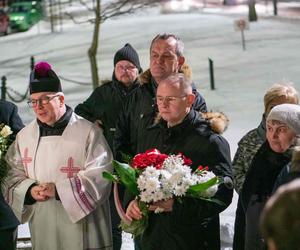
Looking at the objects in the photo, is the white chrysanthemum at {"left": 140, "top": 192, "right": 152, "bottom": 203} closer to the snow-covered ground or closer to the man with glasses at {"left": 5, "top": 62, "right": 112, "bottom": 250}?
the man with glasses at {"left": 5, "top": 62, "right": 112, "bottom": 250}

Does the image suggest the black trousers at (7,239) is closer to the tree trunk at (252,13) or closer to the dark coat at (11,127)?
the dark coat at (11,127)

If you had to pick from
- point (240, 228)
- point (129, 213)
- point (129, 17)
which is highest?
point (129, 213)

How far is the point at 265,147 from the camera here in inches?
161

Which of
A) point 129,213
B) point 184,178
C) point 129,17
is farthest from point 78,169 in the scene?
point 129,17

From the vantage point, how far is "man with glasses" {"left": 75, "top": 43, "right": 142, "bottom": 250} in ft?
18.2

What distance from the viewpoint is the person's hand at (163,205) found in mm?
3814

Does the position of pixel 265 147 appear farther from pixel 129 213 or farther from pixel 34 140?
pixel 34 140

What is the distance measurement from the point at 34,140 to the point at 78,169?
342 millimetres

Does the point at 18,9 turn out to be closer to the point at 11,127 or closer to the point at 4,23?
the point at 4,23

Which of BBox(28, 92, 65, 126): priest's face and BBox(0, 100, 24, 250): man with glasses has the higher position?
BBox(28, 92, 65, 126): priest's face

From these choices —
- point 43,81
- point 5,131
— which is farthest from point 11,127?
point 43,81

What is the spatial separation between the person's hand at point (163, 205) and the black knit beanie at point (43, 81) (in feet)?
3.49

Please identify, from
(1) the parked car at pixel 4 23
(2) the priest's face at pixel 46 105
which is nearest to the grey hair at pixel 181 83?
(2) the priest's face at pixel 46 105

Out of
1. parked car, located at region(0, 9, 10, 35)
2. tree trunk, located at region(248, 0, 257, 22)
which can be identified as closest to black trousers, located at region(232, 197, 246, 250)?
tree trunk, located at region(248, 0, 257, 22)
